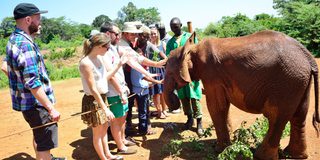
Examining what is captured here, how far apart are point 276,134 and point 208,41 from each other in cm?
143

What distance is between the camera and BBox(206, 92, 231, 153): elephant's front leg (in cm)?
430

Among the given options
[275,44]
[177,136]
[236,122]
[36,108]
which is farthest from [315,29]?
[36,108]

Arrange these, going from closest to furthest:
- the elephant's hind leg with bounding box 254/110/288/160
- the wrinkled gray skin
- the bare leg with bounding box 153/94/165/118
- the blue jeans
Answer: the wrinkled gray skin, the elephant's hind leg with bounding box 254/110/288/160, the blue jeans, the bare leg with bounding box 153/94/165/118

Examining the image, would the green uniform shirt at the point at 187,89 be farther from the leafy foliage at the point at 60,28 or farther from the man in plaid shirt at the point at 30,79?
the leafy foliage at the point at 60,28

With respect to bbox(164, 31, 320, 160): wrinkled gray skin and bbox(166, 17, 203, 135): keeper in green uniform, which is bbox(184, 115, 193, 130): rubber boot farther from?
bbox(164, 31, 320, 160): wrinkled gray skin

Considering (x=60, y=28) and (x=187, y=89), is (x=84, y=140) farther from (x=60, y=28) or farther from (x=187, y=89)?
(x=60, y=28)

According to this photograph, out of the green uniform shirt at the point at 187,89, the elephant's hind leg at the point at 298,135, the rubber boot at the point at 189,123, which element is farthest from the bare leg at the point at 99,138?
the elephant's hind leg at the point at 298,135

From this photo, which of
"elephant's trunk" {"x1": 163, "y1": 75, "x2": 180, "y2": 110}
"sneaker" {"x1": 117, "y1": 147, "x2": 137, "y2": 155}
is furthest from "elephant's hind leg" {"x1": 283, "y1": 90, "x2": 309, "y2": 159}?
"sneaker" {"x1": 117, "y1": 147, "x2": 137, "y2": 155}

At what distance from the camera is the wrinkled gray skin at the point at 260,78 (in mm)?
3686

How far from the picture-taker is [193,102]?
5777mm

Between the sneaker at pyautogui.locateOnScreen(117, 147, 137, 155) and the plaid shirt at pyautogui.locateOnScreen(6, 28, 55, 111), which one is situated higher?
the plaid shirt at pyautogui.locateOnScreen(6, 28, 55, 111)

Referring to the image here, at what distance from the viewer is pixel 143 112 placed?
5.73m

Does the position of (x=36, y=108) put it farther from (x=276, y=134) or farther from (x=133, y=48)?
(x=276, y=134)

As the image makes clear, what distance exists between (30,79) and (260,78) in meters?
2.49
